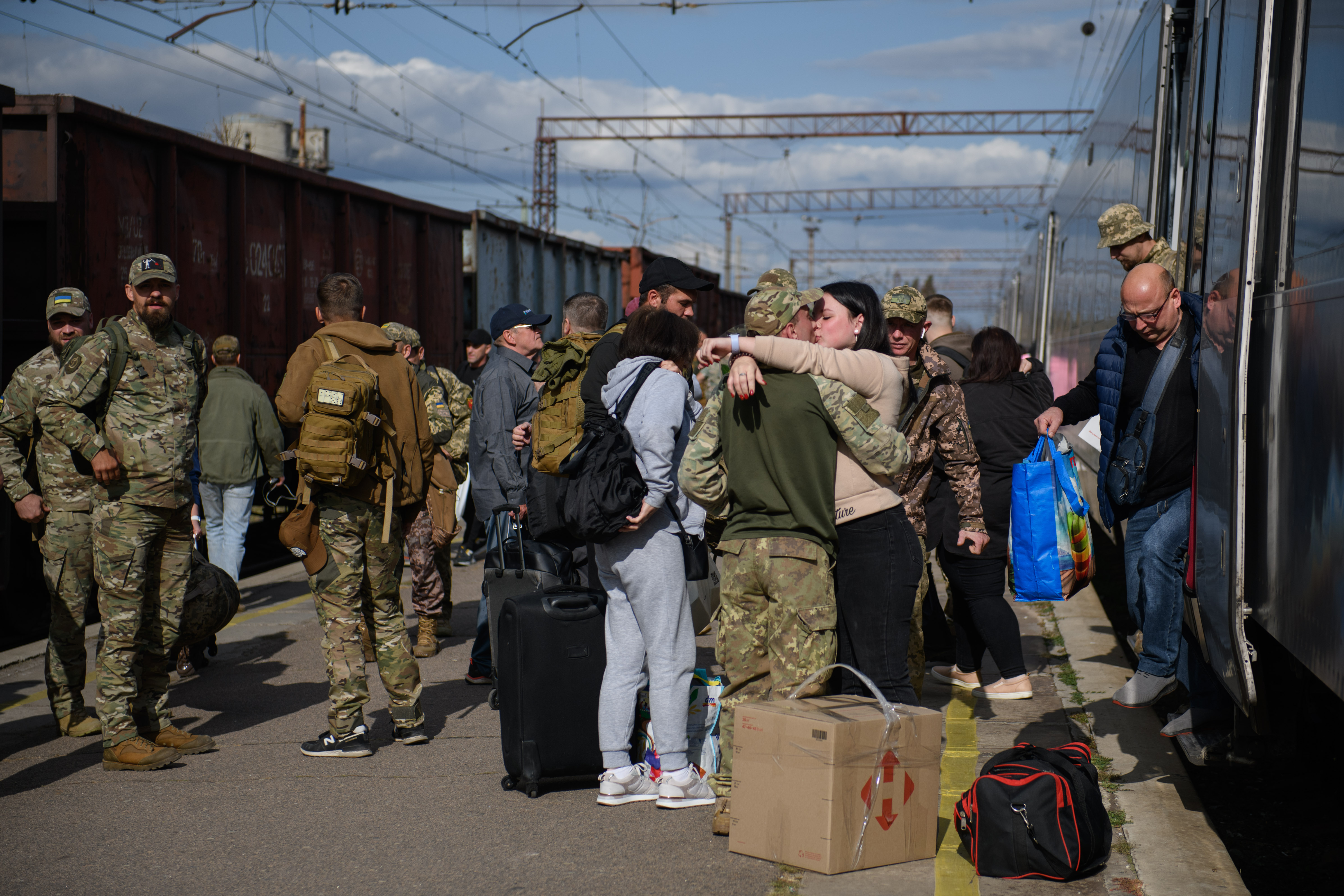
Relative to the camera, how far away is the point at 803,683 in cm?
376

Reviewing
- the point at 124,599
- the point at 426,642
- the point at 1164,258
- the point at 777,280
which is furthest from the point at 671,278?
the point at 426,642

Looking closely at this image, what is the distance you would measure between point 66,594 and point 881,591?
3680 millimetres

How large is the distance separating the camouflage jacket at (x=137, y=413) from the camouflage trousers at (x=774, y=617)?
2531mm

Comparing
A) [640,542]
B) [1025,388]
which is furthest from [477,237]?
[640,542]

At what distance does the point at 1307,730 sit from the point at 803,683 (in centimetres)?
248

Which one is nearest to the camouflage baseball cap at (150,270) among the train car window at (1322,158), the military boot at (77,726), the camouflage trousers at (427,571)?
the military boot at (77,726)

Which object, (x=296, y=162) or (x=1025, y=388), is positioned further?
(x=296, y=162)

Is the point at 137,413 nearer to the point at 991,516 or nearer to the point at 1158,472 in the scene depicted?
the point at 991,516

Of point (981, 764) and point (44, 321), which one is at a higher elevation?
point (44, 321)

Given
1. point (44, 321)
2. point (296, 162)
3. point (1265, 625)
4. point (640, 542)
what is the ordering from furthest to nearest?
point (296, 162), point (44, 321), point (640, 542), point (1265, 625)

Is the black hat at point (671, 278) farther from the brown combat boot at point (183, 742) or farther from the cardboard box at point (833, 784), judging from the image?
the brown combat boot at point (183, 742)

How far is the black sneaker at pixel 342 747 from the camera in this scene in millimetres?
5141

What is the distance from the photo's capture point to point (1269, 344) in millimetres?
3402

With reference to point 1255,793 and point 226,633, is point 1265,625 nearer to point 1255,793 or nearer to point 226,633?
point 1255,793
